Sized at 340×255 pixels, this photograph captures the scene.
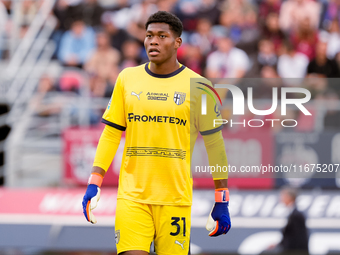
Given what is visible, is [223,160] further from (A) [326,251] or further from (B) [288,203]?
(A) [326,251]

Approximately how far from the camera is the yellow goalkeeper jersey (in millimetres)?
4324

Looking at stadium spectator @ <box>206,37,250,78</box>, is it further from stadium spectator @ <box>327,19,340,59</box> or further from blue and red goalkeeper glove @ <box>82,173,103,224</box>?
blue and red goalkeeper glove @ <box>82,173,103,224</box>

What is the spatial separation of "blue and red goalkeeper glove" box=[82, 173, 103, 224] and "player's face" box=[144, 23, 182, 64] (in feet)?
3.45

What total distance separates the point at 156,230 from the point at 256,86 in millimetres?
5716

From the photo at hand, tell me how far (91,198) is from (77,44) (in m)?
7.96

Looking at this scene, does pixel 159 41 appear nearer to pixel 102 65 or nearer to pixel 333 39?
pixel 102 65

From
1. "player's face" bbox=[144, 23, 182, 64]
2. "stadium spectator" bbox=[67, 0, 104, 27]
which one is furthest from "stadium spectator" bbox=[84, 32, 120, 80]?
"player's face" bbox=[144, 23, 182, 64]

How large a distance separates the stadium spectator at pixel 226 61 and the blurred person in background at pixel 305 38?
48.9 inches

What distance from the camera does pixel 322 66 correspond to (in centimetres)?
1074

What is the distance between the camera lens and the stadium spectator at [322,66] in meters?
10.7

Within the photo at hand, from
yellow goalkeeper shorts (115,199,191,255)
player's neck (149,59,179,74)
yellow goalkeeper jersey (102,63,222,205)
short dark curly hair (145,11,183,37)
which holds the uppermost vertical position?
short dark curly hair (145,11,183,37)

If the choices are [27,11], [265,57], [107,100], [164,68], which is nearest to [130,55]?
[107,100]

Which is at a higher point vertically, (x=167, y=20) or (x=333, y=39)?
(x=333, y=39)

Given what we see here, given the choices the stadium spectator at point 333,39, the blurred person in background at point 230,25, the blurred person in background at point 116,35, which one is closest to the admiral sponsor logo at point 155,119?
the blurred person in background at point 116,35
